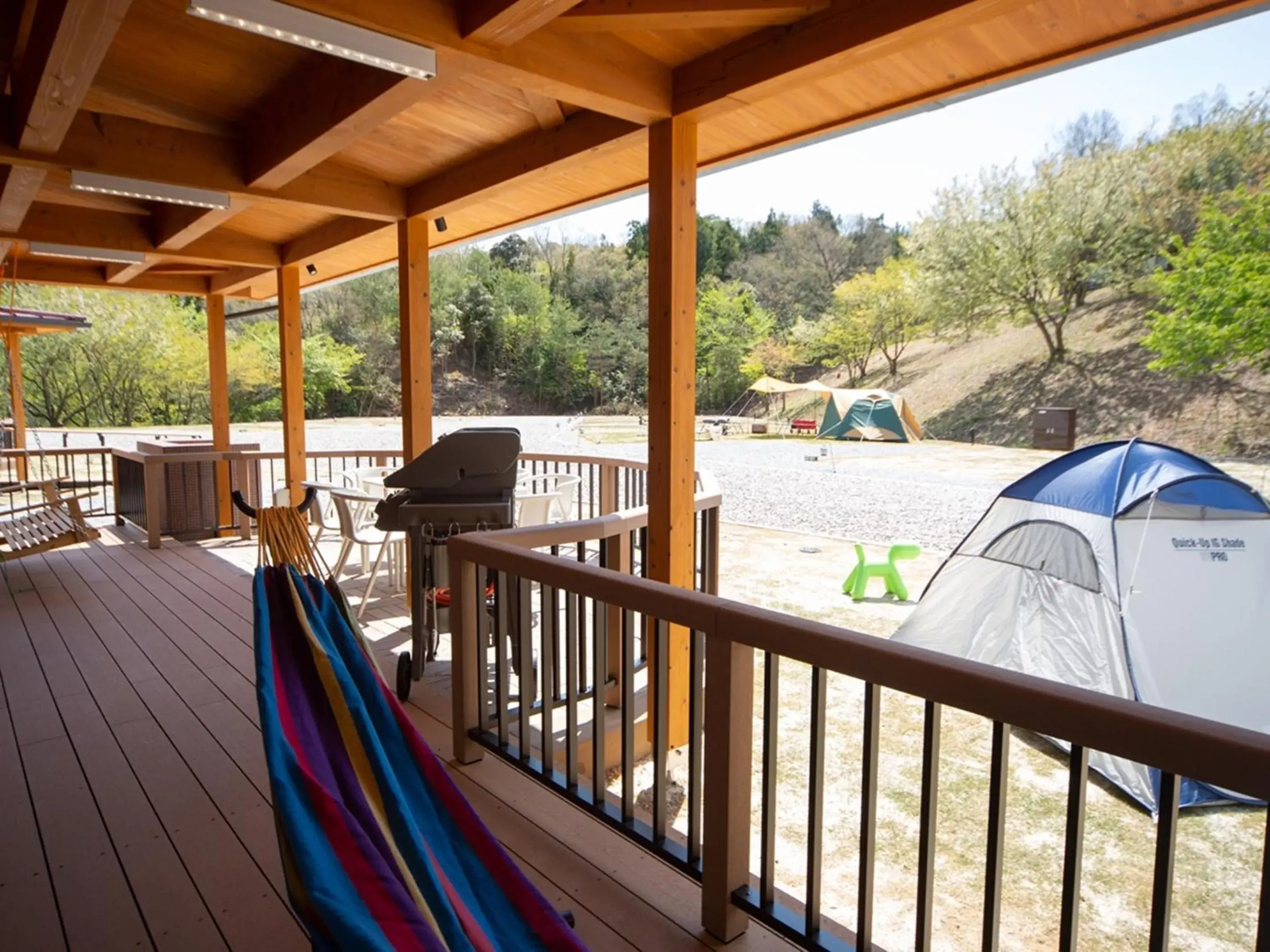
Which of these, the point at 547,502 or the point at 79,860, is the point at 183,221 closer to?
the point at 547,502

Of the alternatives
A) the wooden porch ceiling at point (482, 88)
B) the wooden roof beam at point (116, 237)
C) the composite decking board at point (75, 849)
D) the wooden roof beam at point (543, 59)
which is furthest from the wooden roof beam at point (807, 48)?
the wooden roof beam at point (116, 237)

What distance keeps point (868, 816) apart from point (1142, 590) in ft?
12.6

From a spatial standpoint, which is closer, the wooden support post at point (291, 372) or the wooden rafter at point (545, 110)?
the wooden rafter at point (545, 110)

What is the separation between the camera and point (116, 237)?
559 centimetres

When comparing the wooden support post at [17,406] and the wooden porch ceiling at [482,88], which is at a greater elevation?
the wooden porch ceiling at [482,88]

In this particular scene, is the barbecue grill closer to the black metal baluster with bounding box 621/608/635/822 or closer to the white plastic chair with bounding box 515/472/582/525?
the white plastic chair with bounding box 515/472/582/525

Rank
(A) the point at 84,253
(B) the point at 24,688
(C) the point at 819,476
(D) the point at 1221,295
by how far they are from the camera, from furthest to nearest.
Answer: (D) the point at 1221,295
(C) the point at 819,476
(A) the point at 84,253
(B) the point at 24,688

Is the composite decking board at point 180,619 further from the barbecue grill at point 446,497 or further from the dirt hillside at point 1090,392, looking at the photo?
the dirt hillside at point 1090,392

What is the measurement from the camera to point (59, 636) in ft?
13.7

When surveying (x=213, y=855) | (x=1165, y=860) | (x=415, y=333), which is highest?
(x=415, y=333)

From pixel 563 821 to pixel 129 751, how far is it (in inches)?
65.5

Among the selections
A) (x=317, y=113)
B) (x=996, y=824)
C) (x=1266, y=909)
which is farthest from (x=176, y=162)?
(x=1266, y=909)

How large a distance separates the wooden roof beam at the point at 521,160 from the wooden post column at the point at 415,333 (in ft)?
0.64

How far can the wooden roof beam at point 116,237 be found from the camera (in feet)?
17.3
